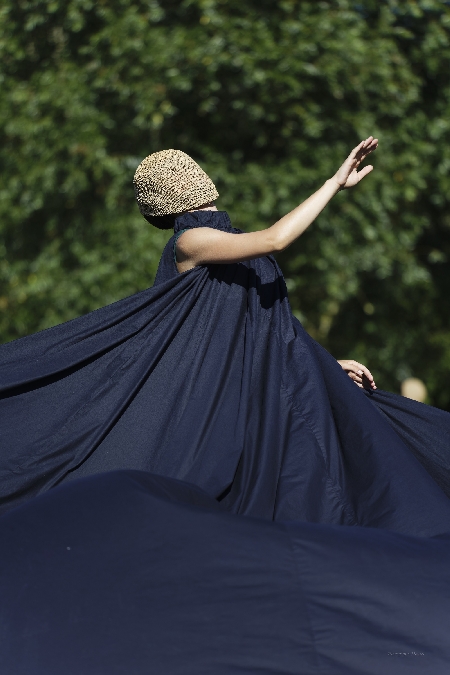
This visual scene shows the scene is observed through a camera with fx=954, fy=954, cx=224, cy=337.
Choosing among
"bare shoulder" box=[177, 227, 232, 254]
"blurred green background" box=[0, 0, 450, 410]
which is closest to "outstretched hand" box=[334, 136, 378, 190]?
"bare shoulder" box=[177, 227, 232, 254]

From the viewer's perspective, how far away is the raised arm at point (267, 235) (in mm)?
2736

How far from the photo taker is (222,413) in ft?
9.02

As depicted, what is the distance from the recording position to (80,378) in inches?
114

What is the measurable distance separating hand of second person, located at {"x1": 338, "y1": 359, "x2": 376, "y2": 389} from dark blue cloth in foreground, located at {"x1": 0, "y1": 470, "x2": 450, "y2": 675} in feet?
3.12

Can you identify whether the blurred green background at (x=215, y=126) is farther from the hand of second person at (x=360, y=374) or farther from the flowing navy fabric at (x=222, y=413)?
the flowing navy fabric at (x=222, y=413)

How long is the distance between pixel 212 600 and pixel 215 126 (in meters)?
6.90

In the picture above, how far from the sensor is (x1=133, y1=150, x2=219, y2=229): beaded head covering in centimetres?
308

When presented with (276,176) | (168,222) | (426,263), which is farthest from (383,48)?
(168,222)

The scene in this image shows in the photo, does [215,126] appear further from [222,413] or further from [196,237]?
[222,413]

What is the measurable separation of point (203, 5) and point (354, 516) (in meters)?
6.31

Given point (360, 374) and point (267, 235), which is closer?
point (267, 235)

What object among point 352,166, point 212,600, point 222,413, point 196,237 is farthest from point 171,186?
point 212,600

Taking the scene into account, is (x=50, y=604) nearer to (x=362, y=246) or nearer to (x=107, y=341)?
(x=107, y=341)

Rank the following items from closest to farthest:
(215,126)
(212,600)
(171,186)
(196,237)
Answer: (212,600), (196,237), (171,186), (215,126)
